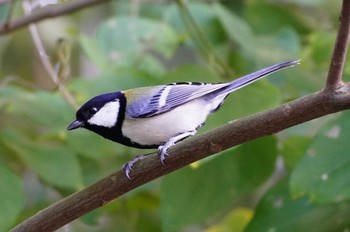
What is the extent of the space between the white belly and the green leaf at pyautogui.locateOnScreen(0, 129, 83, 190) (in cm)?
28

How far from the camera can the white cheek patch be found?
3.51 ft

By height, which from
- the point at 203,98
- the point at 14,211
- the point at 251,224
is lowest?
the point at 251,224

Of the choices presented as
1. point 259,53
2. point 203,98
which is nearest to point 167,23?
point 259,53

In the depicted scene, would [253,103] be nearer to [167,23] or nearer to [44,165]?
[44,165]

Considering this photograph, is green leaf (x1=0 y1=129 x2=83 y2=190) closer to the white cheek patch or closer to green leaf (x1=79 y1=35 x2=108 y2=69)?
the white cheek patch

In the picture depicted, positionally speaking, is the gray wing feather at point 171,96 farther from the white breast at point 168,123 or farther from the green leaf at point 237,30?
the green leaf at point 237,30

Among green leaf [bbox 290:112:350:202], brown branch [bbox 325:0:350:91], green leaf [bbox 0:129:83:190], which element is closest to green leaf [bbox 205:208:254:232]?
green leaf [bbox 0:129:83:190]

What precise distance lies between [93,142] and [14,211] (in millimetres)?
261

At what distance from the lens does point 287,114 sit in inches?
30.7

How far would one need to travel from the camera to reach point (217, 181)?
1.33 meters

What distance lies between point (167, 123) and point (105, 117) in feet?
0.31

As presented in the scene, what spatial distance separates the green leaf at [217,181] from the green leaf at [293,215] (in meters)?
0.08

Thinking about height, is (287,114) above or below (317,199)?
above

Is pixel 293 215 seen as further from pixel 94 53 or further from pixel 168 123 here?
pixel 94 53
